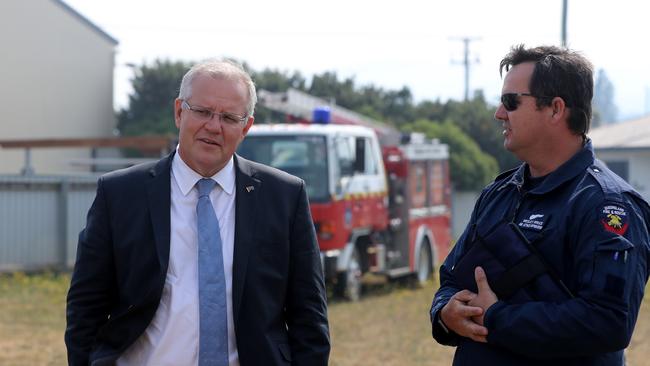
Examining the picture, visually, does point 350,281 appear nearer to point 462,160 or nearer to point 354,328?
point 354,328

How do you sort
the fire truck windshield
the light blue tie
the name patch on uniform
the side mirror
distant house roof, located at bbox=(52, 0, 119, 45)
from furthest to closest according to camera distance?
distant house roof, located at bbox=(52, 0, 119, 45) → the side mirror → the fire truck windshield → the light blue tie → the name patch on uniform

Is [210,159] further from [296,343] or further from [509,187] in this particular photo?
[509,187]

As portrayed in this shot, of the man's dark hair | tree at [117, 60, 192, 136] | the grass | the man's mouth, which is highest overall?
tree at [117, 60, 192, 136]

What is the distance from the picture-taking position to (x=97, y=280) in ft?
11.9

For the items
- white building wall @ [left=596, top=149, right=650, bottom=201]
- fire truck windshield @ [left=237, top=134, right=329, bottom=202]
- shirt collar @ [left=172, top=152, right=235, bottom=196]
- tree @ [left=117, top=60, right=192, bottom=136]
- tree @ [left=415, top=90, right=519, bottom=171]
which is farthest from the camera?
tree @ [left=415, top=90, right=519, bottom=171]

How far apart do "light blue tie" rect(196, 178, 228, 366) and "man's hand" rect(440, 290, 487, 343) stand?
0.75 m

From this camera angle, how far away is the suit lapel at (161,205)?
354 centimetres

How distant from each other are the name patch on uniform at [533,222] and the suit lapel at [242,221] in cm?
95

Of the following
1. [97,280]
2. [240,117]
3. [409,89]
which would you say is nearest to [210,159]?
[240,117]

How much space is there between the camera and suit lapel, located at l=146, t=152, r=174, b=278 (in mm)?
3539

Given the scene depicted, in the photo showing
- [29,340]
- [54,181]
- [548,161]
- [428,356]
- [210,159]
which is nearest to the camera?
[548,161]

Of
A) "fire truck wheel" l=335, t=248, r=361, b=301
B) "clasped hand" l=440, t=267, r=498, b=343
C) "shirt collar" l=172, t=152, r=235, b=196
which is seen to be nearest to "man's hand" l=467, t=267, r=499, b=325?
"clasped hand" l=440, t=267, r=498, b=343

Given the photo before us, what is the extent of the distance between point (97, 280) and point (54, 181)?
1576cm

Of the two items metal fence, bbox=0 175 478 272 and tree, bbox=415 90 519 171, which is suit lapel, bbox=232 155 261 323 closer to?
metal fence, bbox=0 175 478 272
